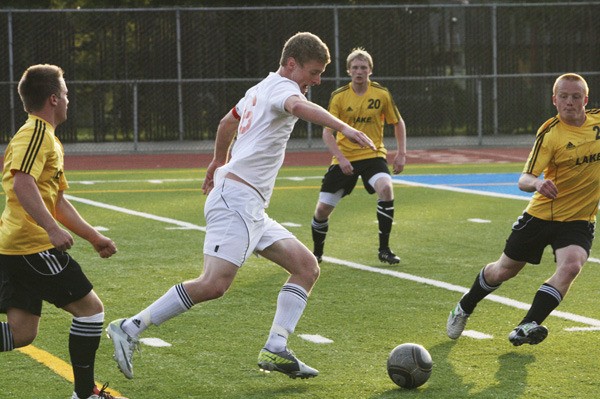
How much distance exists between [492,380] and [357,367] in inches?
33.2

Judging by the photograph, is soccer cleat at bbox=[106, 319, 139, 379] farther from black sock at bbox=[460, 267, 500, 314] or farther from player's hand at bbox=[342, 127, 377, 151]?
black sock at bbox=[460, 267, 500, 314]

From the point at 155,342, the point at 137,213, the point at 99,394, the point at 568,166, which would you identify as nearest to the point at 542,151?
the point at 568,166

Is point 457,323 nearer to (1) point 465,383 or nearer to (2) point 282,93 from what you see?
(1) point 465,383

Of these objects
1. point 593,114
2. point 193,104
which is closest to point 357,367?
point 593,114

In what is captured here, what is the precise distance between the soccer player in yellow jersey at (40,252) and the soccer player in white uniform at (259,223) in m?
0.44

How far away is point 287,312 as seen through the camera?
7.04 m

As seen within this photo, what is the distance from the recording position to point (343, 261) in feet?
38.5

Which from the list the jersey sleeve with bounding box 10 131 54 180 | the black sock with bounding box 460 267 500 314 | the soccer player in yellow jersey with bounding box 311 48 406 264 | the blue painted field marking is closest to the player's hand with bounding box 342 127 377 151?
the jersey sleeve with bounding box 10 131 54 180

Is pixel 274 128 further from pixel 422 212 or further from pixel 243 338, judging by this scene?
pixel 422 212

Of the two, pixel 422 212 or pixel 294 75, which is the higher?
pixel 294 75

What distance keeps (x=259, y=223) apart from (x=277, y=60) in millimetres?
20768

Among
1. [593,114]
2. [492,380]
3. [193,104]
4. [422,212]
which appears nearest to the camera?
[492,380]

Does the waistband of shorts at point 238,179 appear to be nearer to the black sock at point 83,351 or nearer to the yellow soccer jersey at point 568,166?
the black sock at point 83,351

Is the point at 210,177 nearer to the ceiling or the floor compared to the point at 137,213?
nearer to the ceiling
